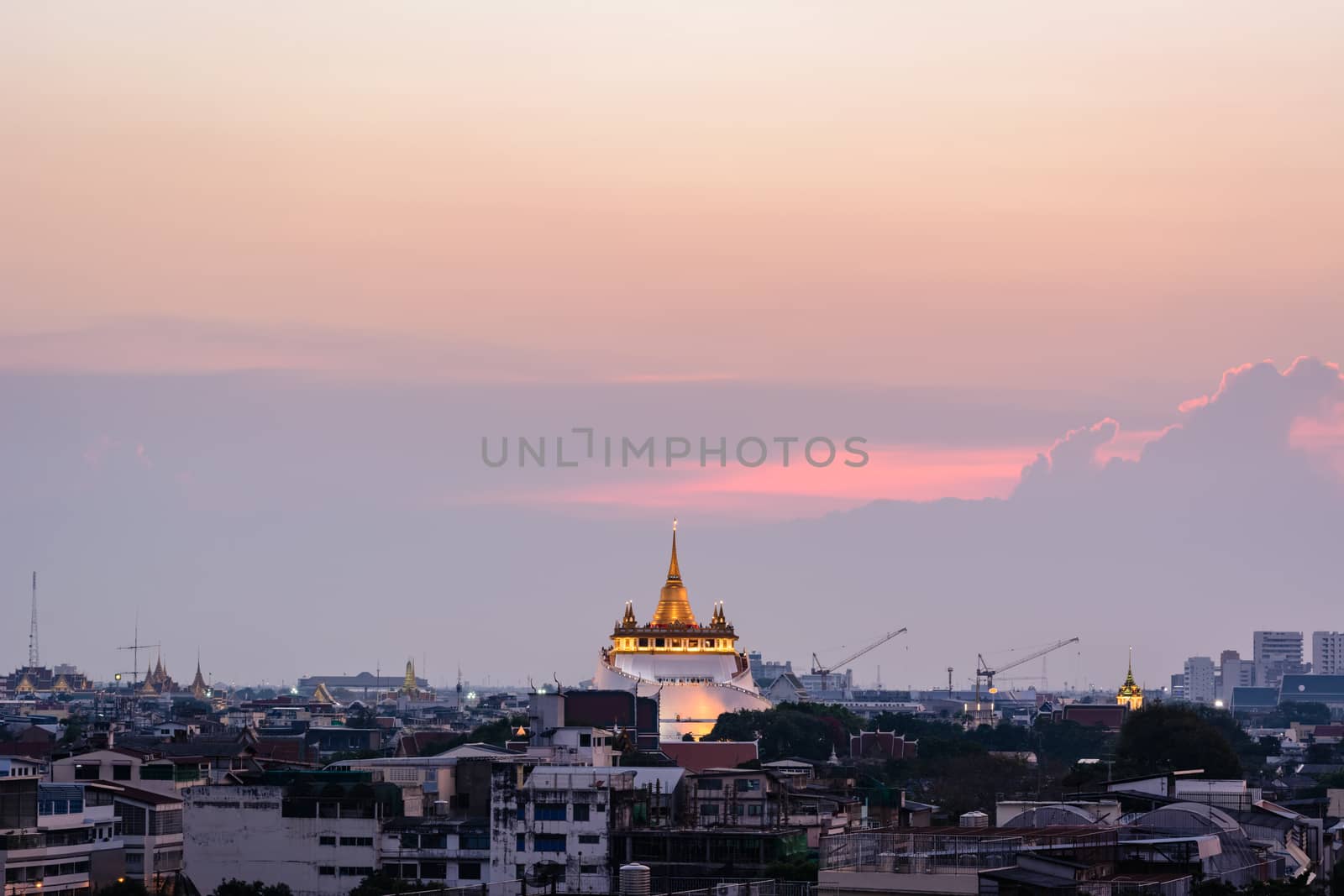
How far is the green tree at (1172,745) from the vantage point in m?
109

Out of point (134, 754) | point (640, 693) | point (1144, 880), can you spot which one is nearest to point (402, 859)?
point (134, 754)

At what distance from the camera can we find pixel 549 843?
7388cm

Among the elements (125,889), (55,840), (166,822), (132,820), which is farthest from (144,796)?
(125,889)

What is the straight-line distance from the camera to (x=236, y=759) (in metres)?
101

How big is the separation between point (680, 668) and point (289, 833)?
379 ft

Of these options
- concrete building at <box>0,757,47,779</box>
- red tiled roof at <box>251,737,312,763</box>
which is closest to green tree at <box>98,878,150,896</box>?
concrete building at <box>0,757,47,779</box>

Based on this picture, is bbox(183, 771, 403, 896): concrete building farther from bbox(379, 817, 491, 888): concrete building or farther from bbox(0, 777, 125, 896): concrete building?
bbox(0, 777, 125, 896): concrete building

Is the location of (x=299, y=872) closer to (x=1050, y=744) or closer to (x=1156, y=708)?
(x=1156, y=708)

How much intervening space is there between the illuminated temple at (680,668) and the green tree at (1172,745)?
63.8 m

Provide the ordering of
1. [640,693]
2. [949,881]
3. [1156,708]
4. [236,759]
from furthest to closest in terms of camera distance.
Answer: [640,693] < [1156,708] < [236,759] < [949,881]

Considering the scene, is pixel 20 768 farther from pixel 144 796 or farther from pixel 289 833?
pixel 289 833

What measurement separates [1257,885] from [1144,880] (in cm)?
423

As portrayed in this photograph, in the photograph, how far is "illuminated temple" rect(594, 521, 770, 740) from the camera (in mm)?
183500

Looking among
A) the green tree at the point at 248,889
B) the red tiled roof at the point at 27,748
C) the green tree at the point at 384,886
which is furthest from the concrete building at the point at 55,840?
the red tiled roof at the point at 27,748
